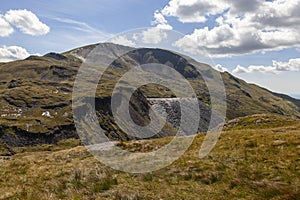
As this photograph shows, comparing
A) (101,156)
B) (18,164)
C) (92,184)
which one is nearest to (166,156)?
(101,156)

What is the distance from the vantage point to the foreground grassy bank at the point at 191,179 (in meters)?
13.8

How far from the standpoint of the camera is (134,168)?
18984 mm

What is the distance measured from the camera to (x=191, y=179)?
53.3ft

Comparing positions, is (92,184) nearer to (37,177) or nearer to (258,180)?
(37,177)

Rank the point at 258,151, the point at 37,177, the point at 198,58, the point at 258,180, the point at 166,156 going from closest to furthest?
the point at 258,180
the point at 37,177
the point at 258,151
the point at 166,156
the point at 198,58

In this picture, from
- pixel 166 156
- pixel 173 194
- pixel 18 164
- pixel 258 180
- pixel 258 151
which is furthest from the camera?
pixel 18 164

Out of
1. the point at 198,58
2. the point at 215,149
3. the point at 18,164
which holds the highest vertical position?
the point at 198,58

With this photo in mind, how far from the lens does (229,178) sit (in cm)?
1566

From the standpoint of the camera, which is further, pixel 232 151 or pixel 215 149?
pixel 215 149

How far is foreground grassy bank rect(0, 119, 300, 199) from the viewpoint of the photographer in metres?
13.8

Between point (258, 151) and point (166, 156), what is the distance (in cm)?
631

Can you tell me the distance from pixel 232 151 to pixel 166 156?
465 cm

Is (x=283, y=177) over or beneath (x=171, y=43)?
beneath

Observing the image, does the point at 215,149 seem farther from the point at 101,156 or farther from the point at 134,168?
the point at 101,156
